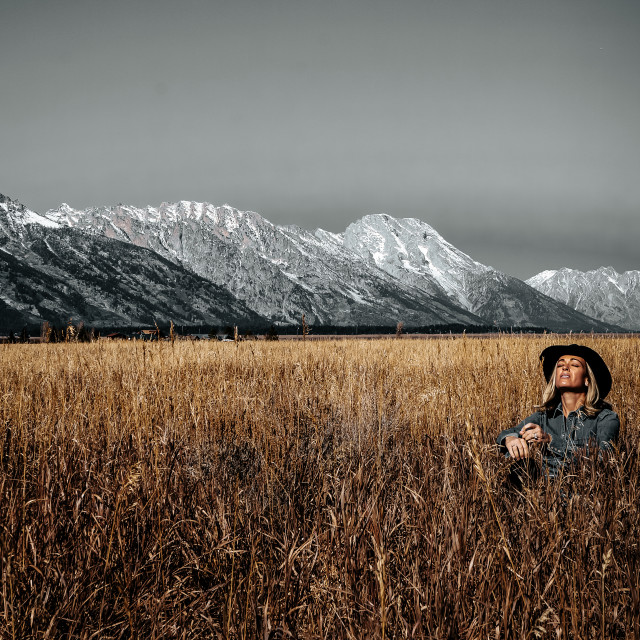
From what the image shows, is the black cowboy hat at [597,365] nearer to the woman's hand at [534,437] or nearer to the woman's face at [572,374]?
the woman's face at [572,374]

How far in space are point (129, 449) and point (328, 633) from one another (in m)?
1.82

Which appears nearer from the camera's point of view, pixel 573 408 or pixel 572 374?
pixel 572 374

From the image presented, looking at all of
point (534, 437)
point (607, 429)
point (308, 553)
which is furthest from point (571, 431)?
point (308, 553)

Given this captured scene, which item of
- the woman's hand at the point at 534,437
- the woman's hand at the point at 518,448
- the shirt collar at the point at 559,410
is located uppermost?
the shirt collar at the point at 559,410

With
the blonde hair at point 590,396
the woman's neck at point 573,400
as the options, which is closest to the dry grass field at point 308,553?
the blonde hair at point 590,396

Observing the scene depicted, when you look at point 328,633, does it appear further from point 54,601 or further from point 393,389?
point 393,389

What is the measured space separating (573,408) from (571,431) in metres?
0.45

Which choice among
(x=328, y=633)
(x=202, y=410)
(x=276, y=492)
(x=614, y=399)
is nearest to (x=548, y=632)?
(x=328, y=633)

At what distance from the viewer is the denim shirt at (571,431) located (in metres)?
2.94

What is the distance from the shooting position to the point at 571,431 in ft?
9.77

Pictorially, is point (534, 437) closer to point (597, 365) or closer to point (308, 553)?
point (597, 365)

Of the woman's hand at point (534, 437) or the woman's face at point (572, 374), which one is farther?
the woman's face at point (572, 374)

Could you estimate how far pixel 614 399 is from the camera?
5023 mm

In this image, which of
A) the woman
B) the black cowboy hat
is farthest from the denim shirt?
the black cowboy hat
